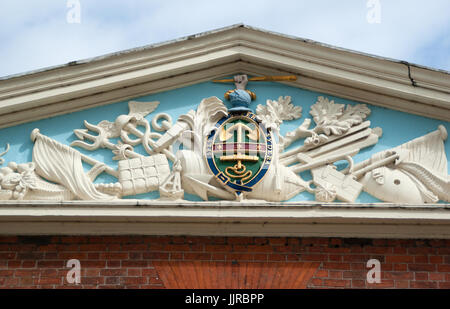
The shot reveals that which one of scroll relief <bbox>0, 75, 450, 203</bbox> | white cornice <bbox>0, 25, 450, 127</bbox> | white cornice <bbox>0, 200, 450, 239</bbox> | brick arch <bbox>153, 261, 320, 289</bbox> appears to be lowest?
brick arch <bbox>153, 261, 320, 289</bbox>

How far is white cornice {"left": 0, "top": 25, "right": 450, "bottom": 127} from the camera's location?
24.3ft

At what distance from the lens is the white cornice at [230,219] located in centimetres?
679

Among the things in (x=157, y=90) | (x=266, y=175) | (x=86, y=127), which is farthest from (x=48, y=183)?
(x=266, y=175)

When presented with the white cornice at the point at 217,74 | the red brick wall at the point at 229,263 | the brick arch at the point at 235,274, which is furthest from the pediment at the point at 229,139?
the brick arch at the point at 235,274

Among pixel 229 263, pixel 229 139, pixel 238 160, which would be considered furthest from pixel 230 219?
pixel 229 139

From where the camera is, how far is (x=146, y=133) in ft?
24.3

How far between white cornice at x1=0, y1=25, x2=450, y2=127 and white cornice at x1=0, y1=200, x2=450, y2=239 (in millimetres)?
1154

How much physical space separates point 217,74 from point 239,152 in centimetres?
104

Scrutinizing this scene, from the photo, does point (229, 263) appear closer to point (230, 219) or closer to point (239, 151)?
point (230, 219)

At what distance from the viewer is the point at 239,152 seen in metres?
7.14

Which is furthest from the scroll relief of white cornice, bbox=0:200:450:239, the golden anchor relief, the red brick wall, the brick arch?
the brick arch

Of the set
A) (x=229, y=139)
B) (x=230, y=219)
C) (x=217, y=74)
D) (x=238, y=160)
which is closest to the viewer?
(x=230, y=219)

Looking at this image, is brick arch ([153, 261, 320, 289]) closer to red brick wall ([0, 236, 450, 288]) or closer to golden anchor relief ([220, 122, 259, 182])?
red brick wall ([0, 236, 450, 288])
